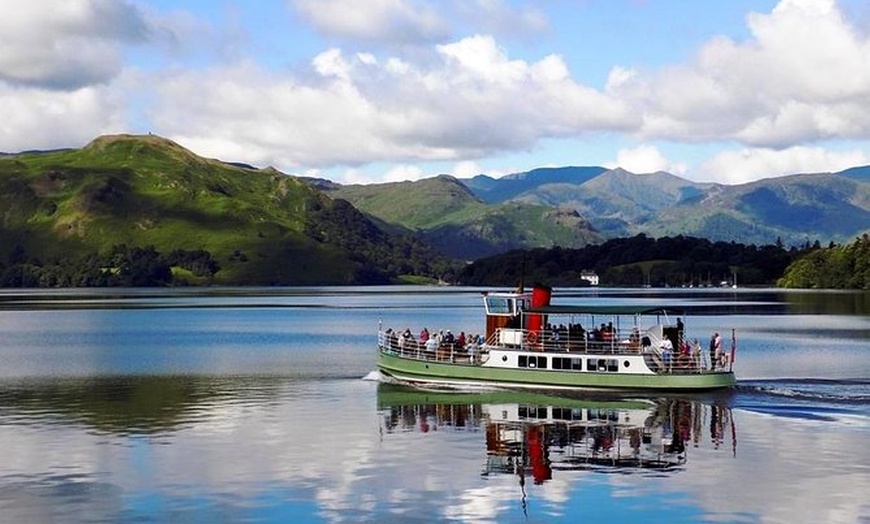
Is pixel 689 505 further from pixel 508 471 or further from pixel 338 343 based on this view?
pixel 338 343

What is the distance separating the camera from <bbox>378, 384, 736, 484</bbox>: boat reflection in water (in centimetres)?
5156

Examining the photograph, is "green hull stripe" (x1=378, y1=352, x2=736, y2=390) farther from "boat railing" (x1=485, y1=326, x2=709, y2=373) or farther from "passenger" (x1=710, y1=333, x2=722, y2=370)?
"passenger" (x1=710, y1=333, x2=722, y2=370)

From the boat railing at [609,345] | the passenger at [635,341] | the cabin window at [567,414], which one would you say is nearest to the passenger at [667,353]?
the boat railing at [609,345]

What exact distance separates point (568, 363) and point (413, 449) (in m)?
24.5

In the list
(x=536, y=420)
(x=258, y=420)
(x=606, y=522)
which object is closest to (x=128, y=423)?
(x=258, y=420)

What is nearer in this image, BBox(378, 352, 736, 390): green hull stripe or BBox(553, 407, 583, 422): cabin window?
BBox(553, 407, 583, 422): cabin window

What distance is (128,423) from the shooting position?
65562mm

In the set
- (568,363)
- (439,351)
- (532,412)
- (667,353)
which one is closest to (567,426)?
(532,412)

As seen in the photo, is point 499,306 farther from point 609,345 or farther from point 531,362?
point 609,345

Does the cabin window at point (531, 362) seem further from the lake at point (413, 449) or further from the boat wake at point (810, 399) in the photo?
the boat wake at point (810, 399)

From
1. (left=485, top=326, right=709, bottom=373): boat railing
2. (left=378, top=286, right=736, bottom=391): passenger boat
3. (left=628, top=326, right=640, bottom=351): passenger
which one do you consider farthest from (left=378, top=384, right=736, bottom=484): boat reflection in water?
(left=628, top=326, right=640, bottom=351): passenger

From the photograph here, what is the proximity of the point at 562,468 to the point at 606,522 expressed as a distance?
982cm

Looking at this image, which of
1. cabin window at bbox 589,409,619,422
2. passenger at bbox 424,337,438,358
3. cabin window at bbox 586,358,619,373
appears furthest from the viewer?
passenger at bbox 424,337,438,358

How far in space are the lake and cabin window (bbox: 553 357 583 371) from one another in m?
2.23
